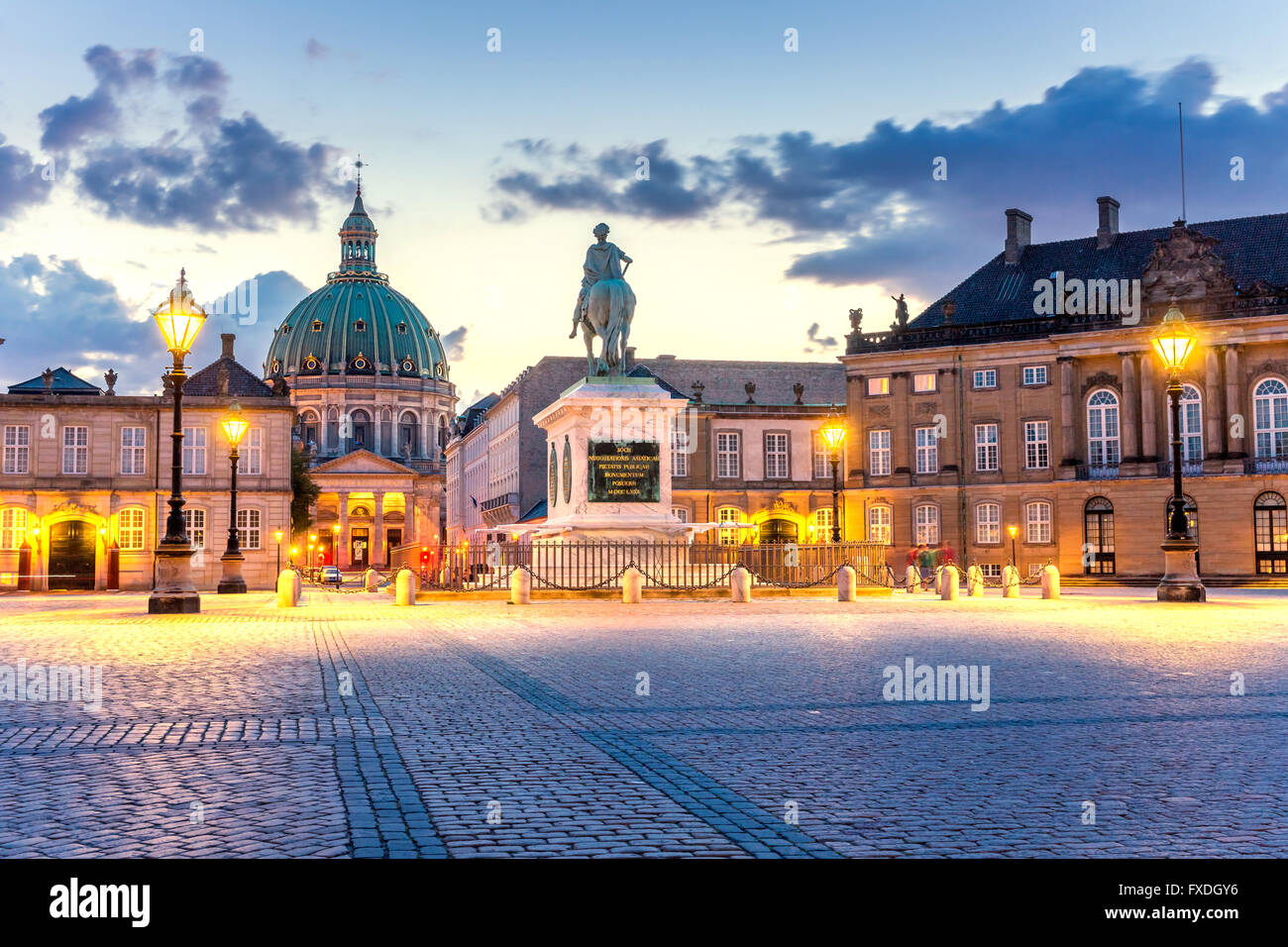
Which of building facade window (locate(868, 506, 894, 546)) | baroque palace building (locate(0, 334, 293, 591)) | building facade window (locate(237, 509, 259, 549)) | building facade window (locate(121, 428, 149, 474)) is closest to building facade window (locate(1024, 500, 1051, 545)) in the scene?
building facade window (locate(868, 506, 894, 546))

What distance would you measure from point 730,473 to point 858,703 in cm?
6767

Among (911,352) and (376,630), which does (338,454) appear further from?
(376,630)

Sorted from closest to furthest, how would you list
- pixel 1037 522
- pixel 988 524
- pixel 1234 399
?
pixel 1234 399 → pixel 1037 522 → pixel 988 524

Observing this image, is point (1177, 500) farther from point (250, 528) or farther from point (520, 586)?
point (250, 528)

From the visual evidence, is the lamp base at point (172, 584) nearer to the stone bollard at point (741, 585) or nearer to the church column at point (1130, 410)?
the stone bollard at point (741, 585)

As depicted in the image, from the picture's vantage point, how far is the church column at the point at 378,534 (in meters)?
155

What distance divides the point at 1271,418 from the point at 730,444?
97.9 feet

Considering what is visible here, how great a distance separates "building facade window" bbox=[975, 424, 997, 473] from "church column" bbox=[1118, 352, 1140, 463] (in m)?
6.61

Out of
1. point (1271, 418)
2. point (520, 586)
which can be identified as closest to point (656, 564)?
point (520, 586)

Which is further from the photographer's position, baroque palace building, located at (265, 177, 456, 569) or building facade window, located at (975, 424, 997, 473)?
baroque palace building, located at (265, 177, 456, 569)

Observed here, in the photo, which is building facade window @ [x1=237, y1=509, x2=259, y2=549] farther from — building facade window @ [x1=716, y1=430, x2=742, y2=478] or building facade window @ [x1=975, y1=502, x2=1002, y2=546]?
building facade window @ [x1=975, y1=502, x2=1002, y2=546]

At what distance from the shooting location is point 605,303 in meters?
31.6

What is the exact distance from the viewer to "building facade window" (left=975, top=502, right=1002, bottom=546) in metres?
68.2

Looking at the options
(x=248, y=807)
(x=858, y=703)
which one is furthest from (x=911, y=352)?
(x=248, y=807)
